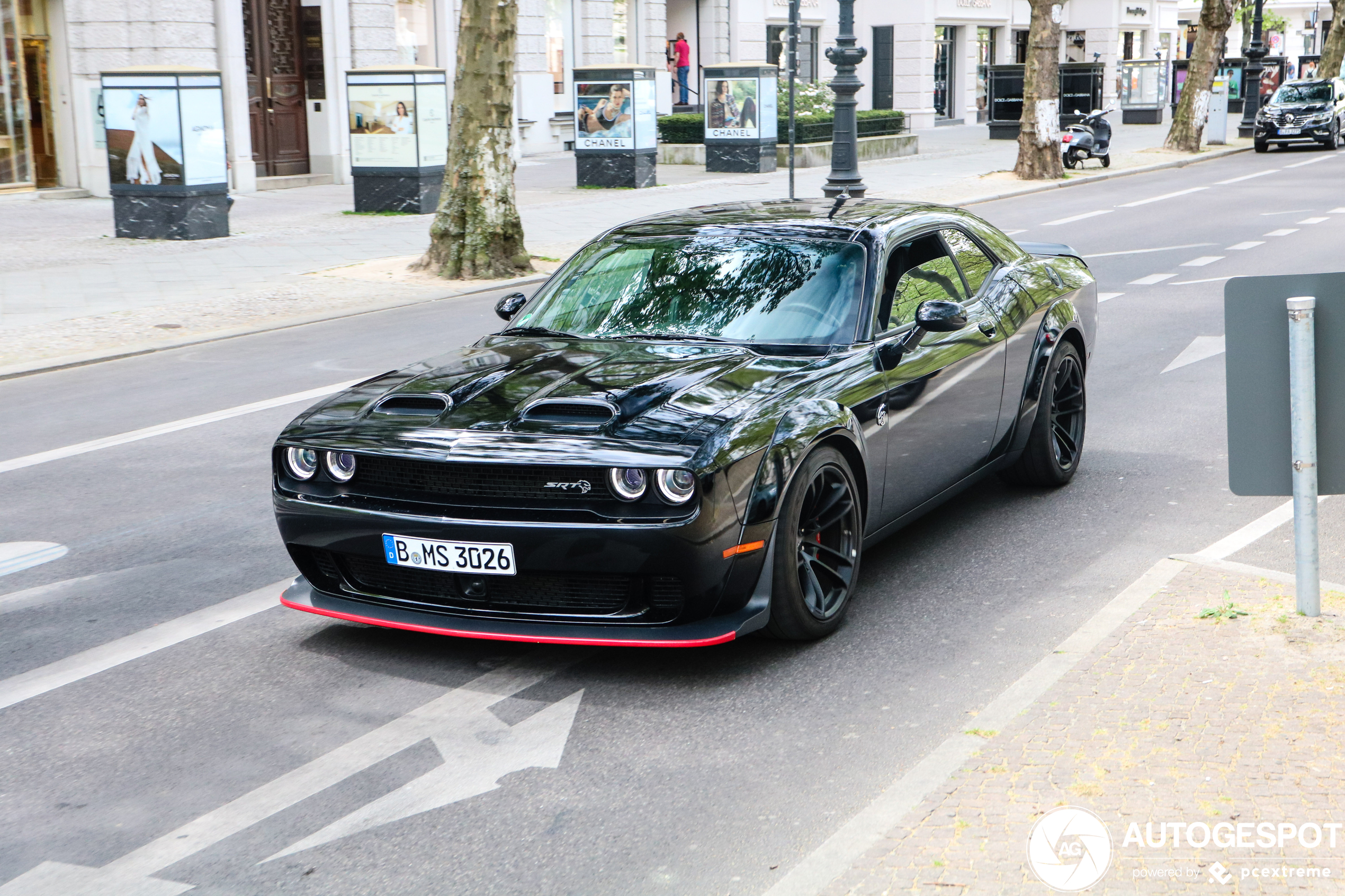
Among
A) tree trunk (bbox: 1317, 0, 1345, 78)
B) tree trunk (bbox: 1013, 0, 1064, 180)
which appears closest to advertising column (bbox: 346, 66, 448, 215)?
tree trunk (bbox: 1013, 0, 1064, 180)

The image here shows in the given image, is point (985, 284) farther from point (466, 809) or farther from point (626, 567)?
point (466, 809)

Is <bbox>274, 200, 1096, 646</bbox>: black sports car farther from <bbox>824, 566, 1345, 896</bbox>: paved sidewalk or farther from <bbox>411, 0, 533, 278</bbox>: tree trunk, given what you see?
<bbox>411, 0, 533, 278</bbox>: tree trunk

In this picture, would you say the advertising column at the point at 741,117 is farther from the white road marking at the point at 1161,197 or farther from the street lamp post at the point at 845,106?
the white road marking at the point at 1161,197

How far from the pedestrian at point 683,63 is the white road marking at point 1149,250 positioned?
91.0 ft

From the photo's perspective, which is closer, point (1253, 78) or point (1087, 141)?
point (1087, 141)

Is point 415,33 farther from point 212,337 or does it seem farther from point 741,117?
point 212,337

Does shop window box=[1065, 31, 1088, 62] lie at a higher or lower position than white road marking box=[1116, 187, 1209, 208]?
higher

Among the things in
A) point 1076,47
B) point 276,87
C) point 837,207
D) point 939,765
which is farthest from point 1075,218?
point 1076,47

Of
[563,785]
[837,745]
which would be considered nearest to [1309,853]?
[837,745]

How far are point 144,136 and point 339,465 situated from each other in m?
15.8

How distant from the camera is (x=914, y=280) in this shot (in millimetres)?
6230

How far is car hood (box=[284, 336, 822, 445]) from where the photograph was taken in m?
4.81

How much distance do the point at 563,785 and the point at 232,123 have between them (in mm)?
25500

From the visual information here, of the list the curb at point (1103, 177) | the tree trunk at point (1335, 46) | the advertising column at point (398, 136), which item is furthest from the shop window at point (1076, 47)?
the advertising column at point (398, 136)
